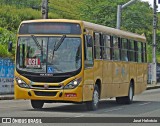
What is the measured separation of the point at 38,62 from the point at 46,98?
125 cm

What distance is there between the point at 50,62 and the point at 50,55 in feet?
0.83

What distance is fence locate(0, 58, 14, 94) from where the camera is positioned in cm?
2856

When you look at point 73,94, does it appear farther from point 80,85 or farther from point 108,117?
point 108,117

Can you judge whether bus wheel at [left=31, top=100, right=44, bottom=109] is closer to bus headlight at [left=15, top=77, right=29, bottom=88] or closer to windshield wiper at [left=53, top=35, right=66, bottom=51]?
bus headlight at [left=15, top=77, right=29, bottom=88]

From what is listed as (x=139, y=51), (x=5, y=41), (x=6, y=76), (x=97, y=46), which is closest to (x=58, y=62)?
(x=97, y=46)

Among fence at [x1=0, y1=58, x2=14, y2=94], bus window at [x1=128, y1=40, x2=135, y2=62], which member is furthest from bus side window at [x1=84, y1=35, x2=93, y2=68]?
fence at [x1=0, y1=58, x2=14, y2=94]

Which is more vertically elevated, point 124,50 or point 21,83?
point 124,50

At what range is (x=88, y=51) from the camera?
1856 cm

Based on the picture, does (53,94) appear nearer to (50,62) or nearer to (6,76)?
(50,62)

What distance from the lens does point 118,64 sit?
22.2 meters

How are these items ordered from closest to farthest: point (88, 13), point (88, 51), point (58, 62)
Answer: point (58, 62) → point (88, 51) → point (88, 13)

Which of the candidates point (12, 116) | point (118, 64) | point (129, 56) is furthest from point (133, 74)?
point (12, 116)

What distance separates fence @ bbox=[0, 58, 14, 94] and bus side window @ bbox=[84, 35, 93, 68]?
34.9ft

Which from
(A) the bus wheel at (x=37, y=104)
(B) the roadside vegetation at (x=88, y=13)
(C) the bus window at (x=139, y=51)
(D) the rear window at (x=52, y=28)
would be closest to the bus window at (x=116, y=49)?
(C) the bus window at (x=139, y=51)
